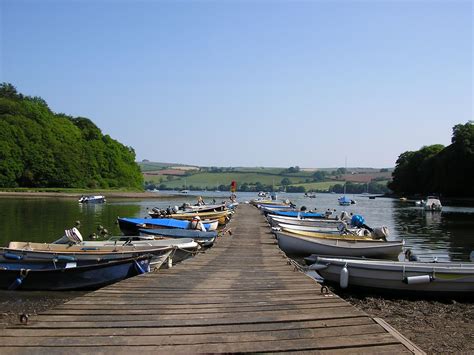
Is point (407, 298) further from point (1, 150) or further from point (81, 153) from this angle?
point (81, 153)

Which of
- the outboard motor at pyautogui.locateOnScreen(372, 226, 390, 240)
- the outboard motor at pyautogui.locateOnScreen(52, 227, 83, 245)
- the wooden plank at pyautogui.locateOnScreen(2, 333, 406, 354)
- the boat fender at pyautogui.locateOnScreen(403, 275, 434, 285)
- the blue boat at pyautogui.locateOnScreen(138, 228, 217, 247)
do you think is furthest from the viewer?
the blue boat at pyautogui.locateOnScreen(138, 228, 217, 247)

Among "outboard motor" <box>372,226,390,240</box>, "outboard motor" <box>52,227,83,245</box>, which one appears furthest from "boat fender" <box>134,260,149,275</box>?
"outboard motor" <box>372,226,390,240</box>

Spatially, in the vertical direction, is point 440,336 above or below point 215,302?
below

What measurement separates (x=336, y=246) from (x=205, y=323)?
50.6 ft

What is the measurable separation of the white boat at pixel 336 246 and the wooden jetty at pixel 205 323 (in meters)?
10.7

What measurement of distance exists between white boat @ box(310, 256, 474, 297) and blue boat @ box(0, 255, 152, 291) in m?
6.76

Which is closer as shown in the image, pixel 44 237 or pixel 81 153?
pixel 44 237

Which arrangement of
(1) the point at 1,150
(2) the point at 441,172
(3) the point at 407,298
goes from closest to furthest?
1. (3) the point at 407,298
2. (1) the point at 1,150
3. (2) the point at 441,172

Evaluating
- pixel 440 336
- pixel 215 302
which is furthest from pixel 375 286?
pixel 215 302

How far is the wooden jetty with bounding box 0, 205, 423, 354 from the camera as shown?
6.21 metres

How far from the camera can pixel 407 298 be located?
46.3 feet

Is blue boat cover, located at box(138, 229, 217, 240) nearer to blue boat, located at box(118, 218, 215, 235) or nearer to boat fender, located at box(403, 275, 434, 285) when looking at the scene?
blue boat, located at box(118, 218, 215, 235)

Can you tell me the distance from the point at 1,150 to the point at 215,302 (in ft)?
346

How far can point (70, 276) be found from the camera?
589 inches
